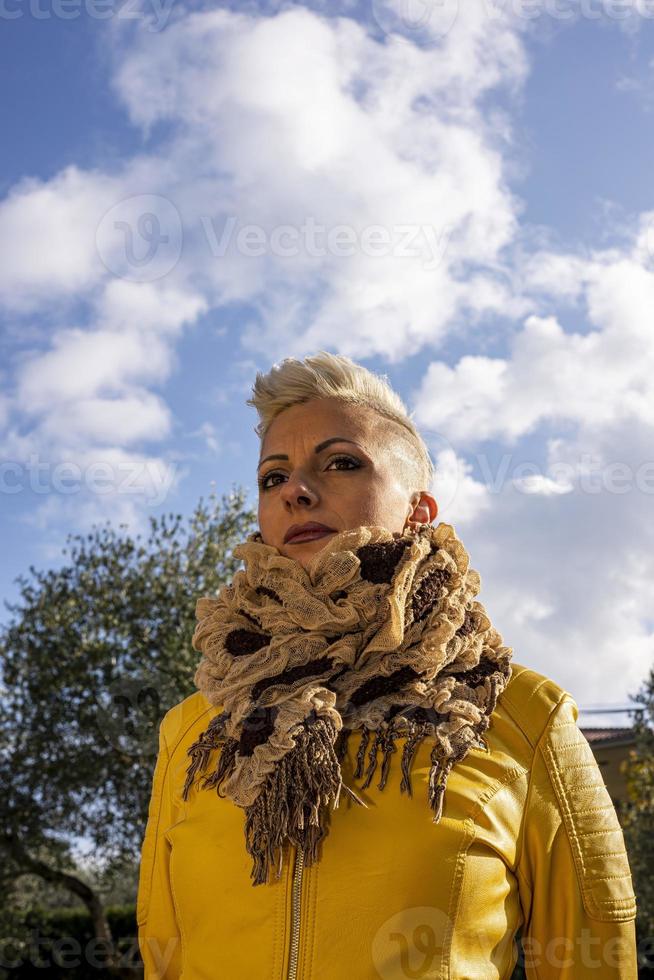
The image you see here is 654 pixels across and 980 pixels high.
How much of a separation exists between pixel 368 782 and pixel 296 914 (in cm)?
36

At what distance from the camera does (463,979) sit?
2.12 m

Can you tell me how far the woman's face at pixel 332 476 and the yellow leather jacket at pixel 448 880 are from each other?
0.62 meters

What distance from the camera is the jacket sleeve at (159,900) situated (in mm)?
2598

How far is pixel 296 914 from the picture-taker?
219 cm

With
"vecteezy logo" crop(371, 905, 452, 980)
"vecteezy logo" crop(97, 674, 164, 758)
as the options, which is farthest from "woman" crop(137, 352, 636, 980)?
"vecteezy logo" crop(97, 674, 164, 758)

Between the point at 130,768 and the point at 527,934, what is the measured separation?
39.6 ft

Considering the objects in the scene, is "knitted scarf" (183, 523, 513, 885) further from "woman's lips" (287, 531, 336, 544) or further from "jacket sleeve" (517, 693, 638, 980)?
"jacket sleeve" (517, 693, 638, 980)

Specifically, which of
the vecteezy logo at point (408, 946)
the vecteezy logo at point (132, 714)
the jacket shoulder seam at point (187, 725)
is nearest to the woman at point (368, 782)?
the vecteezy logo at point (408, 946)

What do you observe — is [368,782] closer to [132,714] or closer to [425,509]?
[425,509]

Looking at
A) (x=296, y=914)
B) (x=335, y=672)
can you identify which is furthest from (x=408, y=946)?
(x=335, y=672)

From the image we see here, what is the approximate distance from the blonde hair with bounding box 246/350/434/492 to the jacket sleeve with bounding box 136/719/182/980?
1.23 metres

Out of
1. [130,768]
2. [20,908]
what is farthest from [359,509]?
[20,908]

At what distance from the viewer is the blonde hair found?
286 centimetres

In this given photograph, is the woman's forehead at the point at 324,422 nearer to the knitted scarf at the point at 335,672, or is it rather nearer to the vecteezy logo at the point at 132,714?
the knitted scarf at the point at 335,672
